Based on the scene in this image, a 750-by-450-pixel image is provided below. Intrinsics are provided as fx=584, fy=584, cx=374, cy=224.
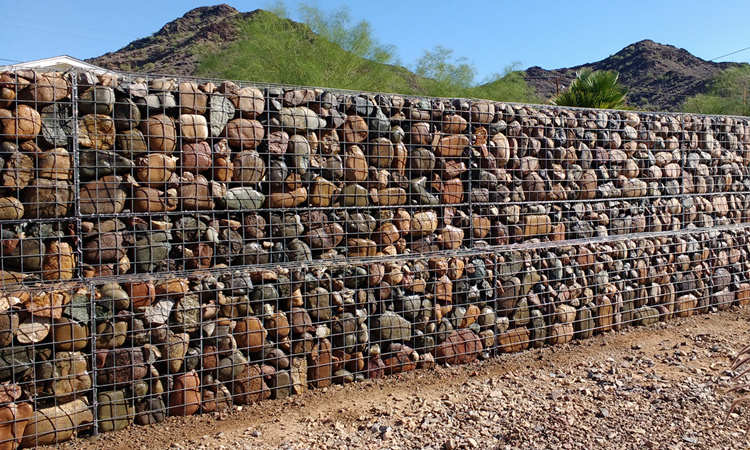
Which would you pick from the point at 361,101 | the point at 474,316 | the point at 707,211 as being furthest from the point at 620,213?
the point at 361,101

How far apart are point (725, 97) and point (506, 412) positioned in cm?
3349

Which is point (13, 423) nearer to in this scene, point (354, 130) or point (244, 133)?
point (244, 133)

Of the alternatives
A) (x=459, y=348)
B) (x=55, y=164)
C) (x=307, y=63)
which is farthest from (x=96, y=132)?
(x=307, y=63)

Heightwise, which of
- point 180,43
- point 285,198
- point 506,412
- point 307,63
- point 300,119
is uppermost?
point 180,43

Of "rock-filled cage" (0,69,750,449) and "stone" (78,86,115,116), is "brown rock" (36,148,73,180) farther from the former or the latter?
"stone" (78,86,115,116)

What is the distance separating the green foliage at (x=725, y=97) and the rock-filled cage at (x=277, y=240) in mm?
24874

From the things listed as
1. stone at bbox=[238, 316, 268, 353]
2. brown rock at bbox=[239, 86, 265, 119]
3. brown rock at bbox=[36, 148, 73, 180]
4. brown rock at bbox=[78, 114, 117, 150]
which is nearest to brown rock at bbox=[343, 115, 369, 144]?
brown rock at bbox=[239, 86, 265, 119]

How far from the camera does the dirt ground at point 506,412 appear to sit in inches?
139

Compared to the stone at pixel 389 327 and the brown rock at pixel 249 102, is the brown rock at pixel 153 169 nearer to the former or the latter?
the brown rock at pixel 249 102

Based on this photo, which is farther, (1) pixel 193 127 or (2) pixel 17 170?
(1) pixel 193 127

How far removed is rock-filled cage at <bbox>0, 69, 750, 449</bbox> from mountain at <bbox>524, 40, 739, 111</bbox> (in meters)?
30.3

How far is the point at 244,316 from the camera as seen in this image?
159 inches

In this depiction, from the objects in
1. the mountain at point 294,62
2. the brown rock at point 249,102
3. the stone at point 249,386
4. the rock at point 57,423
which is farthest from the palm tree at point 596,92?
the rock at point 57,423

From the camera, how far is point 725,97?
3116cm
